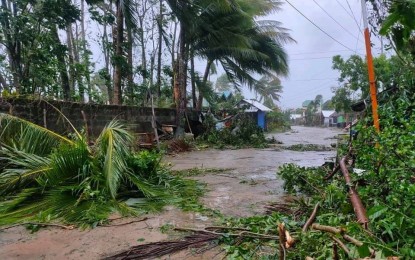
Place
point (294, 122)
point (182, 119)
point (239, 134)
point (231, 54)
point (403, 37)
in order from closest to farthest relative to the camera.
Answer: point (403, 37) < point (182, 119) < point (239, 134) < point (231, 54) < point (294, 122)

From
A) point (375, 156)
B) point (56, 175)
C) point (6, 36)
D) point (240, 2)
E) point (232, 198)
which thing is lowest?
point (232, 198)

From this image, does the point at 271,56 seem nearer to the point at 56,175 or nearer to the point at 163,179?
the point at 163,179

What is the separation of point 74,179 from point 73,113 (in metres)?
4.48

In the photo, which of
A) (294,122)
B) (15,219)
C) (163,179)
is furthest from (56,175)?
(294,122)

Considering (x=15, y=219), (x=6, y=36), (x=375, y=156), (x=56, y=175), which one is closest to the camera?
(x=375, y=156)

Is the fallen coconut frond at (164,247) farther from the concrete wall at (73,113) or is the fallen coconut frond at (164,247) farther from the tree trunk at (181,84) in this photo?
the tree trunk at (181,84)

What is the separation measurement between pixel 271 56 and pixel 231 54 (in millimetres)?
2637

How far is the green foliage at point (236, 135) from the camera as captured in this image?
42.0ft

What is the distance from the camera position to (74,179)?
400 centimetres

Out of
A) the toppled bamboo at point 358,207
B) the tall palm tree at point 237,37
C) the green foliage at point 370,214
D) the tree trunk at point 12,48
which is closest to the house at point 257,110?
the tall palm tree at point 237,37

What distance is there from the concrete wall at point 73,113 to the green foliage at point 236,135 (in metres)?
2.67

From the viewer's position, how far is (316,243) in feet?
6.88

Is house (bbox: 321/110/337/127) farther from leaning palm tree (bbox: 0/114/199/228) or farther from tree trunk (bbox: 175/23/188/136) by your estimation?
leaning palm tree (bbox: 0/114/199/228)

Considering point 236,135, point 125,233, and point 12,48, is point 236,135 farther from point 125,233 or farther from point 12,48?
point 125,233
